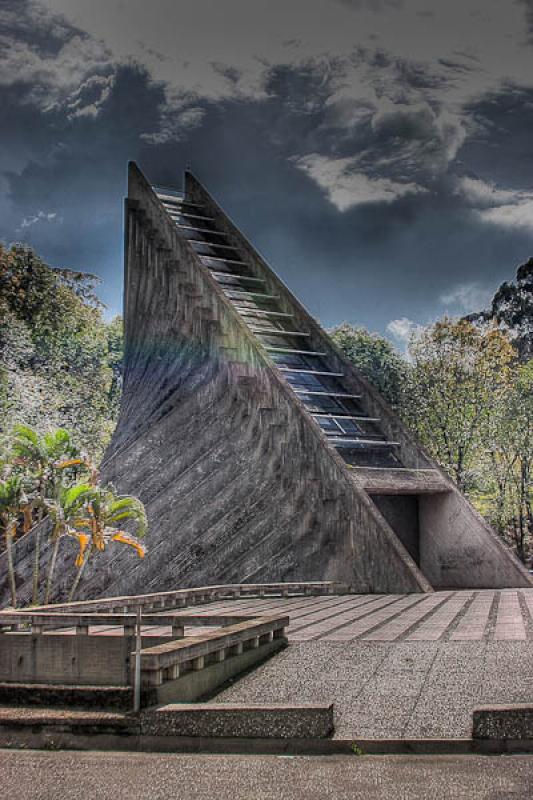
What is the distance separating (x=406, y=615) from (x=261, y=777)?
5.41m

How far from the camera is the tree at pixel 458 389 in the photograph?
24.0 meters

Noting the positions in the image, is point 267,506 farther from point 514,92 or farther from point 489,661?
point 514,92

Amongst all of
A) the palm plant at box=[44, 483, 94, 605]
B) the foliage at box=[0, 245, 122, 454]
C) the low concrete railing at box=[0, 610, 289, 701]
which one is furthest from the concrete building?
the low concrete railing at box=[0, 610, 289, 701]

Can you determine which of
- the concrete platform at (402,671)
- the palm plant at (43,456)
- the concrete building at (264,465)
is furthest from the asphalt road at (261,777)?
the palm plant at (43,456)

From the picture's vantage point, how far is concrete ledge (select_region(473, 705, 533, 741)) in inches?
162

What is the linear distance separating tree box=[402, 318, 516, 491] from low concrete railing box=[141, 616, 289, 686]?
1763 centimetres

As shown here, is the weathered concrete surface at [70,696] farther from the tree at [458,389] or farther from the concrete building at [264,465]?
the tree at [458,389]

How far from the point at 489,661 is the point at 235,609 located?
4950 millimetres

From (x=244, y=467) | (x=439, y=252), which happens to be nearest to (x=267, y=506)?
(x=244, y=467)

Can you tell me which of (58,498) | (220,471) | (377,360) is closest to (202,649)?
(58,498)

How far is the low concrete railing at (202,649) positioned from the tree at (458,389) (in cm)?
1763

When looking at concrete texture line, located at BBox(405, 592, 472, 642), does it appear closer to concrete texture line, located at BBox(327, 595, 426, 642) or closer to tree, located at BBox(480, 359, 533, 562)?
concrete texture line, located at BBox(327, 595, 426, 642)

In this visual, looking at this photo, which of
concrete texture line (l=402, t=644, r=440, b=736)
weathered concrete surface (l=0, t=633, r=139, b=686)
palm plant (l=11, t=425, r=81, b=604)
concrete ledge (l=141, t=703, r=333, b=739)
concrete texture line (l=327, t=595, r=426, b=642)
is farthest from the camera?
palm plant (l=11, t=425, r=81, b=604)

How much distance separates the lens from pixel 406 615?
9.09m
